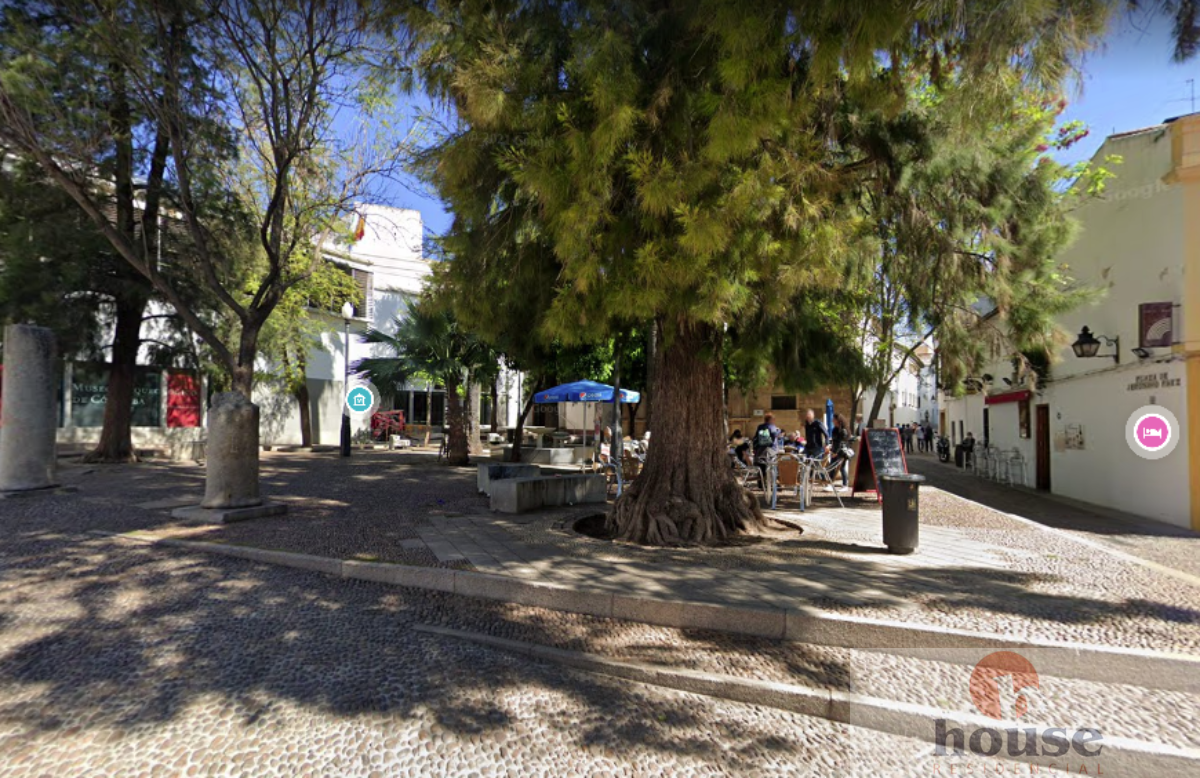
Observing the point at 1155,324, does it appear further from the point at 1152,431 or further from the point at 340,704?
the point at 340,704

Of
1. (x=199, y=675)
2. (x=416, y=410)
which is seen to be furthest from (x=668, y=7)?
(x=416, y=410)

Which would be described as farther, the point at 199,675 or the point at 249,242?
the point at 249,242

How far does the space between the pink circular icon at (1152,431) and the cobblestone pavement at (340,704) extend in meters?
10.6

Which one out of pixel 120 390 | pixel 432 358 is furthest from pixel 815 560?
pixel 120 390

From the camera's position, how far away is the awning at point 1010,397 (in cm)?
1746

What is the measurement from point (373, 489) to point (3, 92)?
8.05m

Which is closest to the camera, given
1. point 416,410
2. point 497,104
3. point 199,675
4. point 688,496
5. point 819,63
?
point 199,675

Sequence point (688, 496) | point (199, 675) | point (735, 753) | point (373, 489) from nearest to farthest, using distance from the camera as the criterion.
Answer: point (735, 753) < point (199, 675) < point (688, 496) < point (373, 489)

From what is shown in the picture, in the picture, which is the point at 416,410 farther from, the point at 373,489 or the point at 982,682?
the point at 982,682

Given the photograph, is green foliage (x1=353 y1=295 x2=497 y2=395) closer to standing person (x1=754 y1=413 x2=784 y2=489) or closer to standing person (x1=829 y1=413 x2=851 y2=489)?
standing person (x1=754 y1=413 x2=784 y2=489)

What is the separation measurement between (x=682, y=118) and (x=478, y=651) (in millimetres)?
4779

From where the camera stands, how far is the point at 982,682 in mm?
3938

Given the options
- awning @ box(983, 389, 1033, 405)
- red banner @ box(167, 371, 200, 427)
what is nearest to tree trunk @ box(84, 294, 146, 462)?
red banner @ box(167, 371, 200, 427)

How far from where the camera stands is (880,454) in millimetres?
11688
